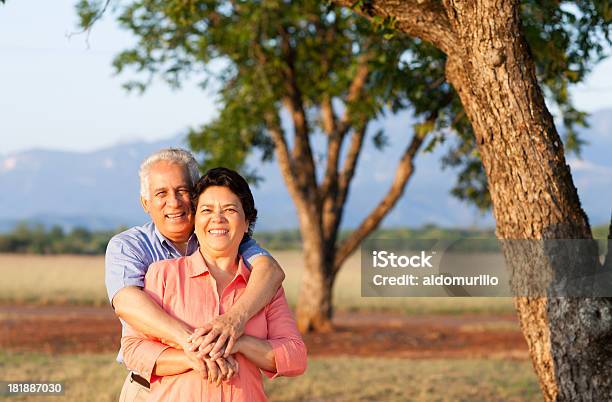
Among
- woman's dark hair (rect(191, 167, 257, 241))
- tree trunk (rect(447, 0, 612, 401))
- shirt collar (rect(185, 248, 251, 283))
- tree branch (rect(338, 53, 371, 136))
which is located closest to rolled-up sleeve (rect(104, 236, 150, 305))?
shirt collar (rect(185, 248, 251, 283))

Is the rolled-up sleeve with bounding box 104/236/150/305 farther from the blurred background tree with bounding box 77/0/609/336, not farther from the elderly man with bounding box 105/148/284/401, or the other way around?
the blurred background tree with bounding box 77/0/609/336

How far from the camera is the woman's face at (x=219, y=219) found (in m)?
3.46

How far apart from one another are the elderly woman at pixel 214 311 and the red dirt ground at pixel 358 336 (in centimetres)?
1089

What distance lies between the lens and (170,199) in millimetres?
3920

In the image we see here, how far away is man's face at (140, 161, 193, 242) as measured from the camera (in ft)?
12.9

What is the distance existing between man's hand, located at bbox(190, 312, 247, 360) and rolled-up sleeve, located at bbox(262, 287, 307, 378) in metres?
0.19

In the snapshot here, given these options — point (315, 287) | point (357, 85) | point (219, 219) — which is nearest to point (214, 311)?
point (219, 219)

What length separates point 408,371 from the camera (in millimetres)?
12297

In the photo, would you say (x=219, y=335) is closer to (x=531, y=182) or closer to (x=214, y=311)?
(x=214, y=311)

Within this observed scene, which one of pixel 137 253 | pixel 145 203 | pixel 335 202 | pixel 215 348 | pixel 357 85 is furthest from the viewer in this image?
pixel 335 202

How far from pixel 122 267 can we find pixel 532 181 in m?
2.87

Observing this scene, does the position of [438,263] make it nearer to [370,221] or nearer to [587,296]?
[587,296]

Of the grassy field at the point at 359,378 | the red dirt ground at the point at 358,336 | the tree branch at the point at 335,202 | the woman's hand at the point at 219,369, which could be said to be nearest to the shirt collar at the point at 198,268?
the woman's hand at the point at 219,369

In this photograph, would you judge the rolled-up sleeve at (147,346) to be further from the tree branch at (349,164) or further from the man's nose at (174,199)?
the tree branch at (349,164)
